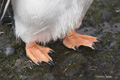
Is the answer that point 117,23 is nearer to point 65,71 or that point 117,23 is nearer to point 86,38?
point 86,38

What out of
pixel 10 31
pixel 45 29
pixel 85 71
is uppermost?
pixel 45 29

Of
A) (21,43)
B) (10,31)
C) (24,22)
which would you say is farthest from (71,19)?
(10,31)

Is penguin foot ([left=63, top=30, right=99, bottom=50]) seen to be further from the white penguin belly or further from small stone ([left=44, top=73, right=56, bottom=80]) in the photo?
small stone ([left=44, top=73, right=56, bottom=80])

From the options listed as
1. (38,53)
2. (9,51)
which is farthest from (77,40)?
(9,51)

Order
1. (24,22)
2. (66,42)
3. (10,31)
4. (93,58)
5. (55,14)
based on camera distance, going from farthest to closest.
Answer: (10,31) < (66,42) < (93,58) < (24,22) < (55,14)

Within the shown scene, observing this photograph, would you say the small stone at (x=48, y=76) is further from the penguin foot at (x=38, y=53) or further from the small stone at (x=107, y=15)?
the small stone at (x=107, y=15)

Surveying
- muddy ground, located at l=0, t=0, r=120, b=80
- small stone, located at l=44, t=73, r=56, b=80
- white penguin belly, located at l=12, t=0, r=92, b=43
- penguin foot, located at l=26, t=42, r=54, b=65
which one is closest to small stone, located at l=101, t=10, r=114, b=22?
muddy ground, located at l=0, t=0, r=120, b=80

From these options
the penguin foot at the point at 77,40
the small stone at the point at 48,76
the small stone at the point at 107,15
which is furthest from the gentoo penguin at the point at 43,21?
the small stone at the point at 107,15

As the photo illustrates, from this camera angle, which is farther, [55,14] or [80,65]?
[80,65]
